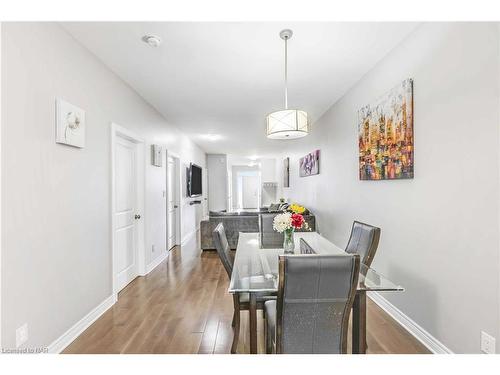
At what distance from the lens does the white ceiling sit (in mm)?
2104

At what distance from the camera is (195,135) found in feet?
Result: 20.6

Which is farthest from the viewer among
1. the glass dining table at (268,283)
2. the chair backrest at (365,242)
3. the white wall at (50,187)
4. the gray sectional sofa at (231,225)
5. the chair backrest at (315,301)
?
the gray sectional sofa at (231,225)

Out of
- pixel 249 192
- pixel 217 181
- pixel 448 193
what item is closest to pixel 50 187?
pixel 448 193

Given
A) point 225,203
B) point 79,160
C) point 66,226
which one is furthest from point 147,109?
point 225,203

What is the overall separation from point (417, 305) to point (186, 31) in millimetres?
2946

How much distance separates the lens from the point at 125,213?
3328 millimetres

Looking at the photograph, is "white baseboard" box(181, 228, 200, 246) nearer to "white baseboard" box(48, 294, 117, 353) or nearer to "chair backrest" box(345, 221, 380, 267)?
"white baseboard" box(48, 294, 117, 353)

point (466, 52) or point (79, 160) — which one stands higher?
point (466, 52)

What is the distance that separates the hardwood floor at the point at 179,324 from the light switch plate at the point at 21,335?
1.34 ft

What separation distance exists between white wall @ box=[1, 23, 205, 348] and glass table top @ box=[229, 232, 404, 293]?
1.37m

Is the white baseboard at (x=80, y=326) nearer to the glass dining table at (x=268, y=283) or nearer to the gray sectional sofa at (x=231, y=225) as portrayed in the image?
the glass dining table at (x=268, y=283)

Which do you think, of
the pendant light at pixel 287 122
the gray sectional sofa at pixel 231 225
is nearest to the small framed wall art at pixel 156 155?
the gray sectional sofa at pixel 231 225

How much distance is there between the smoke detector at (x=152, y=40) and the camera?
219 cm

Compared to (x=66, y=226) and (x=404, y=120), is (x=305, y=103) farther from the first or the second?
(x=66, y=226)
